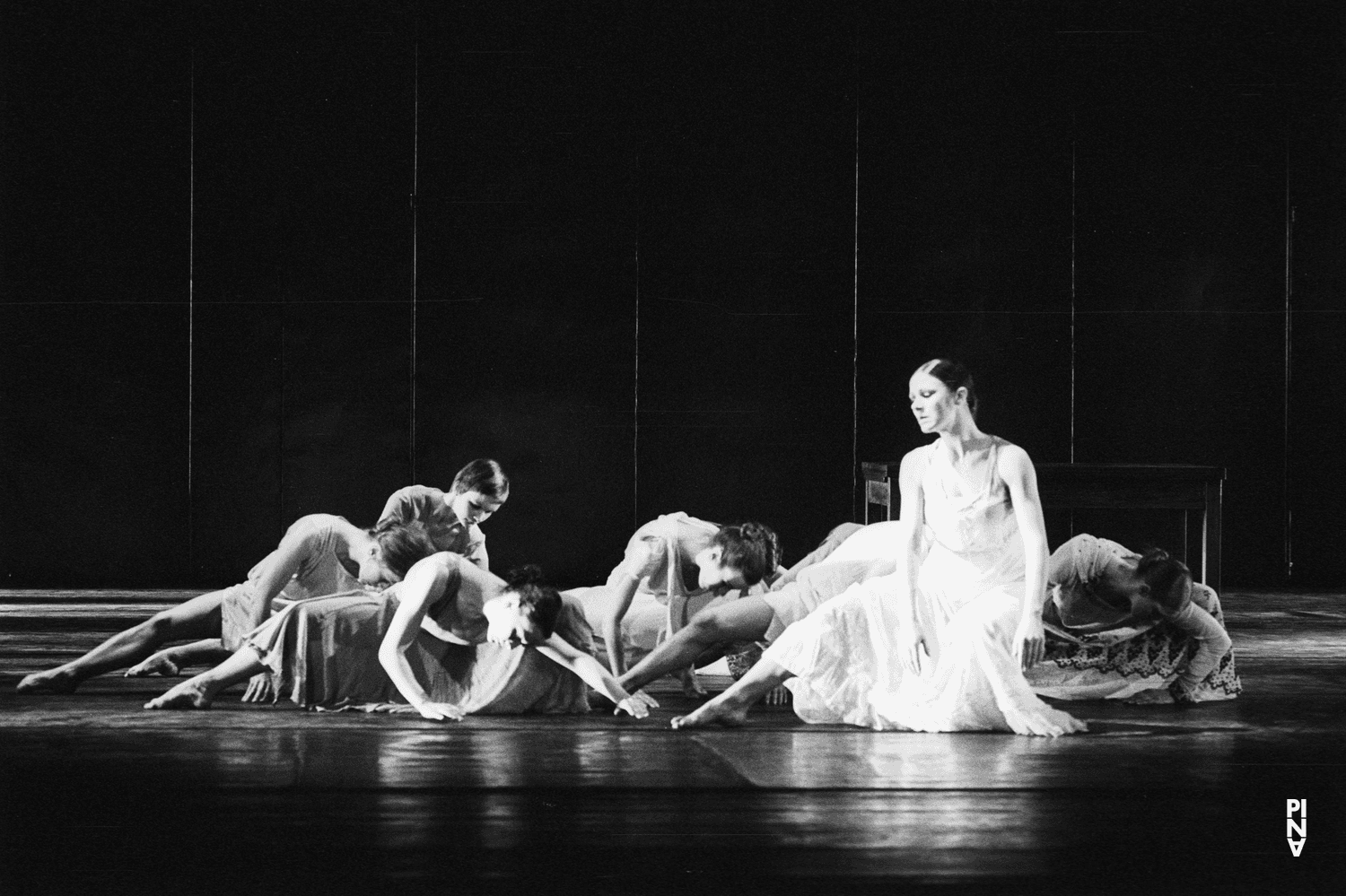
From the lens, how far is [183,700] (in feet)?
15.5

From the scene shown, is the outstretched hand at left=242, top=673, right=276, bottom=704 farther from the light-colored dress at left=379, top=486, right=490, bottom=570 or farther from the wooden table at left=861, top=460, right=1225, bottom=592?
the wooden table at left=861, top=460, right=1225, bottom=592

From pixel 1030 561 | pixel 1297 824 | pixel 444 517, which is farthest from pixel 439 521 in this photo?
pixel 1297 824

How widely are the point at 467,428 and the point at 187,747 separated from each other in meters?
4.69

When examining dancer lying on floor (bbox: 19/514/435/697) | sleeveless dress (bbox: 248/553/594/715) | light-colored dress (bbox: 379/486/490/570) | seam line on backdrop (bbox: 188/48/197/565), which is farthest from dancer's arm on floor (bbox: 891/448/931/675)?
seam line on backdrop (bbox: 188/48/197/565)

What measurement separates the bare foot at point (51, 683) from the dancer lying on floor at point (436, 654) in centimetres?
44

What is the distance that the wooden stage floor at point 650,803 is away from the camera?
288 cm

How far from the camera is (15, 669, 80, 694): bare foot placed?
5.01 meters

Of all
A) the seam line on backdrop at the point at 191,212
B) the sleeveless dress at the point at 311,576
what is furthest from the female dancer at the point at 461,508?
the seam line on backdrop at the point at 191,212

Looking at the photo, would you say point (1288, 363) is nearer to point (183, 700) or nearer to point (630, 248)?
point (630, 248)

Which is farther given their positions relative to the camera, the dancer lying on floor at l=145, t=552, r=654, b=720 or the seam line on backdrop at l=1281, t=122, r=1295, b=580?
the seam line on backdrop at l=1281, t=122, r=1295, b=580

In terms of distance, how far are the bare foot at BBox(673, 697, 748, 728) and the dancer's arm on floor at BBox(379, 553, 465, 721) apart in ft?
2.12

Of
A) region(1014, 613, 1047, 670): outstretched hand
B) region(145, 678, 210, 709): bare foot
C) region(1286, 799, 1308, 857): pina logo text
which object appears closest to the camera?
region(1286, 799, 1308, 857): pina logo text

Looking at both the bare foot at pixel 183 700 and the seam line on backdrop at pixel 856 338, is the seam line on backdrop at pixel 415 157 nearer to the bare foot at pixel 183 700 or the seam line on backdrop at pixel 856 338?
the seam line on backdrop at pixel 856 338

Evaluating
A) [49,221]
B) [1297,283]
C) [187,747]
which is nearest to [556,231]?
[49,221]
